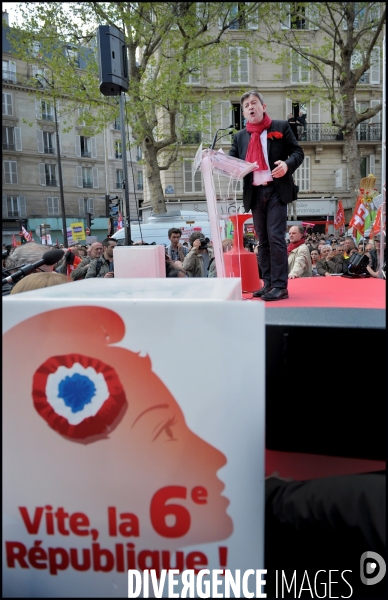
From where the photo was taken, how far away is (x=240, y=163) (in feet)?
10.6

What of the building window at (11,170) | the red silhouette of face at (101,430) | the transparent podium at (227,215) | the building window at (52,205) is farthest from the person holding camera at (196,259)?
the building window at (52,205)

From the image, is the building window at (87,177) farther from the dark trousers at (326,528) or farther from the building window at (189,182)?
the dark trousers at (326,528)

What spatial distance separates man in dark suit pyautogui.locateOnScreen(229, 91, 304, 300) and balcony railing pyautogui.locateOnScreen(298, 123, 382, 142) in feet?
95.7

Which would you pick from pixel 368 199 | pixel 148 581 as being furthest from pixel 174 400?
pixel 368 199

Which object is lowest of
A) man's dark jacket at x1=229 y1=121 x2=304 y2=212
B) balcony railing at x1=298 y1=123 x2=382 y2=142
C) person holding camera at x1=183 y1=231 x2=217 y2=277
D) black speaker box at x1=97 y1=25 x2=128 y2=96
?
person holding camera at x1=183 y1=231 x2=217 y2=277

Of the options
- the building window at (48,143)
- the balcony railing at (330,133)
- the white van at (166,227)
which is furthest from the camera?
the building window at (48,143)

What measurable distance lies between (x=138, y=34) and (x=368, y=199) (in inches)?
408

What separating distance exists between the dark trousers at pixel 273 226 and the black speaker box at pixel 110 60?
89.4 inches

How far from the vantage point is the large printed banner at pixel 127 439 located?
1087 mm

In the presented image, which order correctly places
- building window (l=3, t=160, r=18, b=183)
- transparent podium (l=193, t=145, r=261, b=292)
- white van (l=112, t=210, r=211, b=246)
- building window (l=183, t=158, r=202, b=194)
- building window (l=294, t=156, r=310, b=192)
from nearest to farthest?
1. transparent podium (l=193, t=145, r=261, b=292)
2. white van (l=112, t=210, r=211, b=246)
3. building window (l=183, t=158, r=202, b=194)
4. building window (l=294, t=156, r=310, b=192)
5. building window (l=3, t=160, r=18, b=183)

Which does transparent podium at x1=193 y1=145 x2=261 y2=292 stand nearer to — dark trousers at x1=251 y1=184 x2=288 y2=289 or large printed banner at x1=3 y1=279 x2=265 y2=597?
dark trousers at x1=251 y1=184 x2=288 y2=289

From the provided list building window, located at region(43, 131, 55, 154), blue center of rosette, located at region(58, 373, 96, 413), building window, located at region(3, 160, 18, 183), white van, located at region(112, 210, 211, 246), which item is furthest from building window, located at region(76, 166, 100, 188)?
blue center of rosette, located at region(58, 373, 96, 413)

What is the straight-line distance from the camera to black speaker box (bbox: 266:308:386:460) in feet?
4.17

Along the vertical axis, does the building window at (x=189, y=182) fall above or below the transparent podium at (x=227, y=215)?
above
